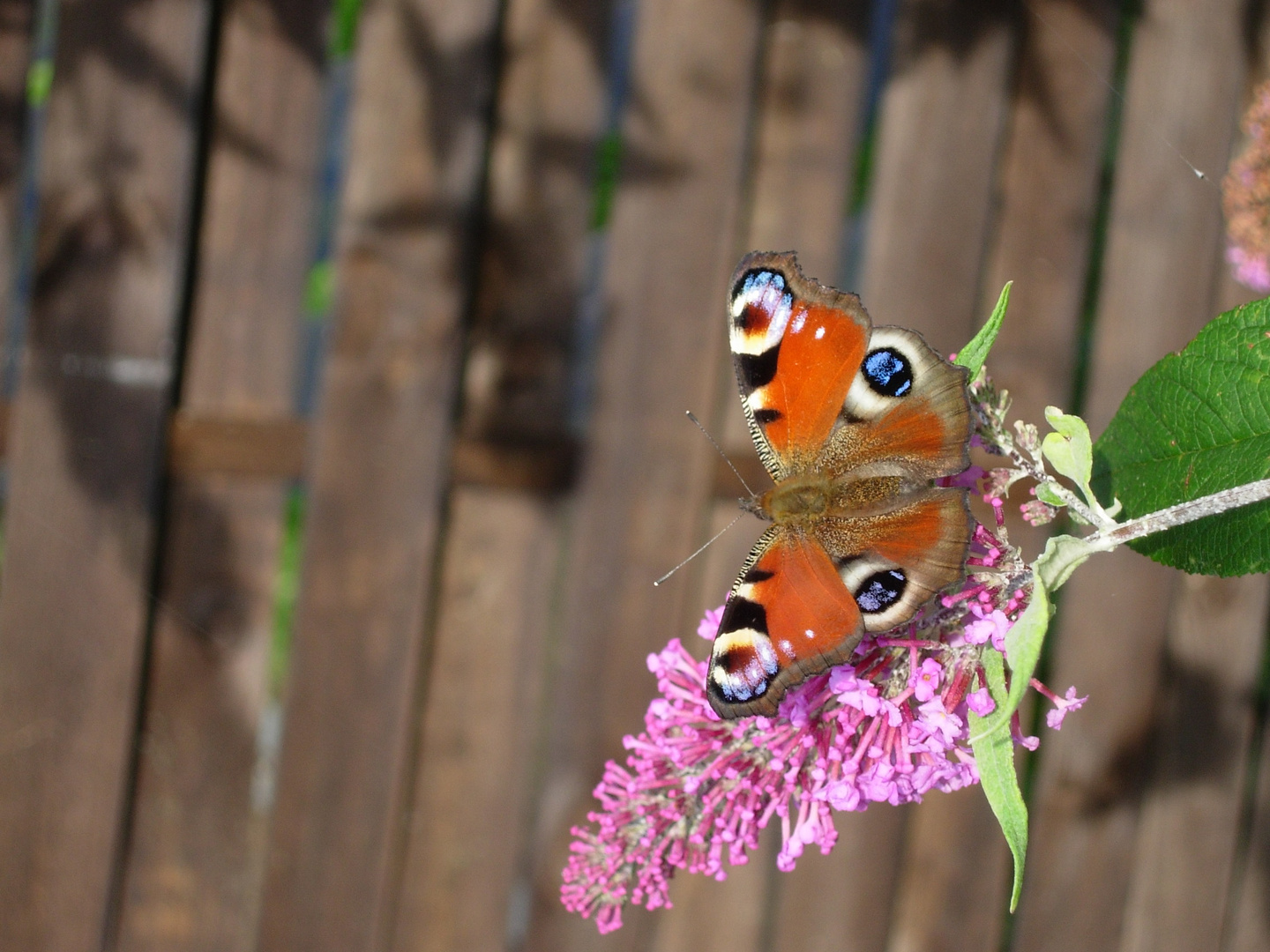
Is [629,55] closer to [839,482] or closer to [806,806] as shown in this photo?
[839,482]

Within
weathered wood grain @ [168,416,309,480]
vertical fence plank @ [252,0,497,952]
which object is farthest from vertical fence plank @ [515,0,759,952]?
weathered wood grain @ [168,416,309,480]

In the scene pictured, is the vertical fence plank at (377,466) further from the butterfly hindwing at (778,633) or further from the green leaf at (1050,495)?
the green leaf at (1050,495)

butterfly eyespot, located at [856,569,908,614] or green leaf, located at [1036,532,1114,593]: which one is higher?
green leaf, located at [1036,532,1114,593]

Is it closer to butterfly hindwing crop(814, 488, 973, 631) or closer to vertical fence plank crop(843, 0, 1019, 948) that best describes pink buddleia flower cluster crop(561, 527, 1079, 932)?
butterfly hindwing crop(814, 488, 973, 631)

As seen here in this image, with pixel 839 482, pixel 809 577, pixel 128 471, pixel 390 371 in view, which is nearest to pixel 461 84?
pixel 390 371

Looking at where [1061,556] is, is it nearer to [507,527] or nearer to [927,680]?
[927,680]
